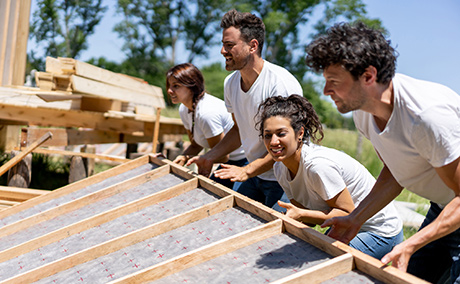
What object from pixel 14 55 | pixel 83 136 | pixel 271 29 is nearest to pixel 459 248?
pixel 83 136

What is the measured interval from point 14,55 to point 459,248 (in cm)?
731

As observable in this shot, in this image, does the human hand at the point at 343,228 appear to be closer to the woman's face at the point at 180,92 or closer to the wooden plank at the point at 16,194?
the woman's face at the point at 180,92

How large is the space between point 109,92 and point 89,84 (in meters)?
0.43

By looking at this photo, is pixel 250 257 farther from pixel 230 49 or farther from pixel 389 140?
pixel 230 49

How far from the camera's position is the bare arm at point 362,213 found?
2316 millimetres

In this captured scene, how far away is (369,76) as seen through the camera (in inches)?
73.8

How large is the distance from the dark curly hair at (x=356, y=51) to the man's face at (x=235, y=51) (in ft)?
4.66

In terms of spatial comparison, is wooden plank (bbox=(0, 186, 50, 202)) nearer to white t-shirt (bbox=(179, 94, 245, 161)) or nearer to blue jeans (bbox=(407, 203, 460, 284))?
white t-shirt (bbox=(179, 94, 245, 161))

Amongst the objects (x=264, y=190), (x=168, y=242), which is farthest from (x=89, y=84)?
(x=168, y=242)

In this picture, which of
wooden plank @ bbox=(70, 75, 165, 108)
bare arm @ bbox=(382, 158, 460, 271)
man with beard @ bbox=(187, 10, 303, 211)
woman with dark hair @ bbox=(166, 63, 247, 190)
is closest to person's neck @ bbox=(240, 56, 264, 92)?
man with beard @ bbox=(187, 10, 303, 211)

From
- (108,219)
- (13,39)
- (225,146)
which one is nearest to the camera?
(108,219)

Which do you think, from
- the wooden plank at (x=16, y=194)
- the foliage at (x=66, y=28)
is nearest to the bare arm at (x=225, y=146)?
the wooden plank at (x=16, y=194)

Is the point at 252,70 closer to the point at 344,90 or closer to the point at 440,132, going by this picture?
the point at 344,90

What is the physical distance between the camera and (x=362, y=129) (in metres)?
2.31
